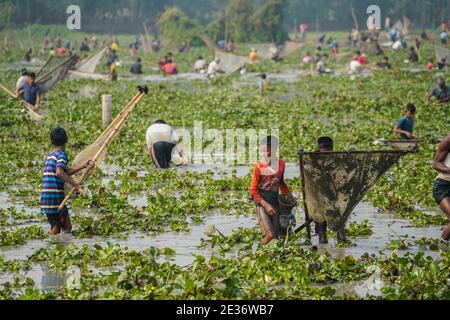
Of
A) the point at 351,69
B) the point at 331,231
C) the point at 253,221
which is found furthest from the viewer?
the point at 351,69

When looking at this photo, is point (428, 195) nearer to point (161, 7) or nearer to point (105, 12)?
point (105, 12)

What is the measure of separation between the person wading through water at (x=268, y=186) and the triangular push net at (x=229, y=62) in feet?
85.9

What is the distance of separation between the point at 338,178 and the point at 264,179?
0.81 m

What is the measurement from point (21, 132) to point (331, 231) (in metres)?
10.2

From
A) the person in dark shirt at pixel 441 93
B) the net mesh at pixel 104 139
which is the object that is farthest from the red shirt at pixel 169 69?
the net mesh at pixel 104 139

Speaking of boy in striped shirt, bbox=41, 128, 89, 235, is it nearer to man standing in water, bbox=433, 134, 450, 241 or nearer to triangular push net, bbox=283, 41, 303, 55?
man standing in water, bbox=433, 134, 450, 241

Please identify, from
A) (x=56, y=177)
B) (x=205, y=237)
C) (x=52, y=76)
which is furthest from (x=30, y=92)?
(x=205, y=237)

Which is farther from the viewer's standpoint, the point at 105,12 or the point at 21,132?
the point at 105,12

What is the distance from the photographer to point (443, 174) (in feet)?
32.8

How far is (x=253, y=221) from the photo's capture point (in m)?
11.9

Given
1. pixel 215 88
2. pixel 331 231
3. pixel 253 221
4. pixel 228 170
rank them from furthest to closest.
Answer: pixel 215 88, pixel 228 170, pixel 253 221, pixel 331 231

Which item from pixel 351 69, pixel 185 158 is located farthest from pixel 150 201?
pixel 351 69

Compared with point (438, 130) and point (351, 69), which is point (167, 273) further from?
point (351, 69)

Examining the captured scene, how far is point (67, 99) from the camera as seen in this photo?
27328mm
